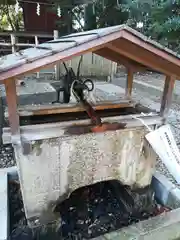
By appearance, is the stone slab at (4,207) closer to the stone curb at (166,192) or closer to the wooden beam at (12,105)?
the wooden beam at (12,105)

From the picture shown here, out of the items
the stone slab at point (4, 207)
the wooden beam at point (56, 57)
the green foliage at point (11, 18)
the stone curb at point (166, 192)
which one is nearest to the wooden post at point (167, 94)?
the wooden beam at point (56, 57)

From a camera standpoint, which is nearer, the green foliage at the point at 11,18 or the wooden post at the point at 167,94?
the wooden post at the point at 167,94

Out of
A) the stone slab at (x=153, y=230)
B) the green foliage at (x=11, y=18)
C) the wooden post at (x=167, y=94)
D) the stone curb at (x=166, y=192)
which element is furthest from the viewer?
the green foliage at (x=11, y=18)

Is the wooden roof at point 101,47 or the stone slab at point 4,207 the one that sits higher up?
the wooden roof at point 101,47

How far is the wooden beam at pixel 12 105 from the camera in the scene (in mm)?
1149

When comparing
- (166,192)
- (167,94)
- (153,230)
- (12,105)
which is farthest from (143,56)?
(166,192)

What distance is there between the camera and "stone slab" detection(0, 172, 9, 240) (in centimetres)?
135

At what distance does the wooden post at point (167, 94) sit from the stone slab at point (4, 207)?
139 cm

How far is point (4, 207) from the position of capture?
1549mm

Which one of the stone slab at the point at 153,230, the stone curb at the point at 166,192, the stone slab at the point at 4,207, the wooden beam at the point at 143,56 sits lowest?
the stone curb at the point at 166,192

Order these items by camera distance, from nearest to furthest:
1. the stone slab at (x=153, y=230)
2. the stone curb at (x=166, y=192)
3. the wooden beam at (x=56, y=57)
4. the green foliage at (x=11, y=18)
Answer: the wooden beam at (x=56, y=57)
the stone slab at (x=153, y=230)
the stone curb at (x=166, y=192)
the green foliage at (x=11, y=18)

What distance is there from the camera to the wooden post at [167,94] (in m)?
1.52

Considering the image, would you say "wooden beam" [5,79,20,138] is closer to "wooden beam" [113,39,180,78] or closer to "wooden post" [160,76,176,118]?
"wooden beam" [113,39,180,78]

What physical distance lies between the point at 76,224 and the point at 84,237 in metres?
0.15
